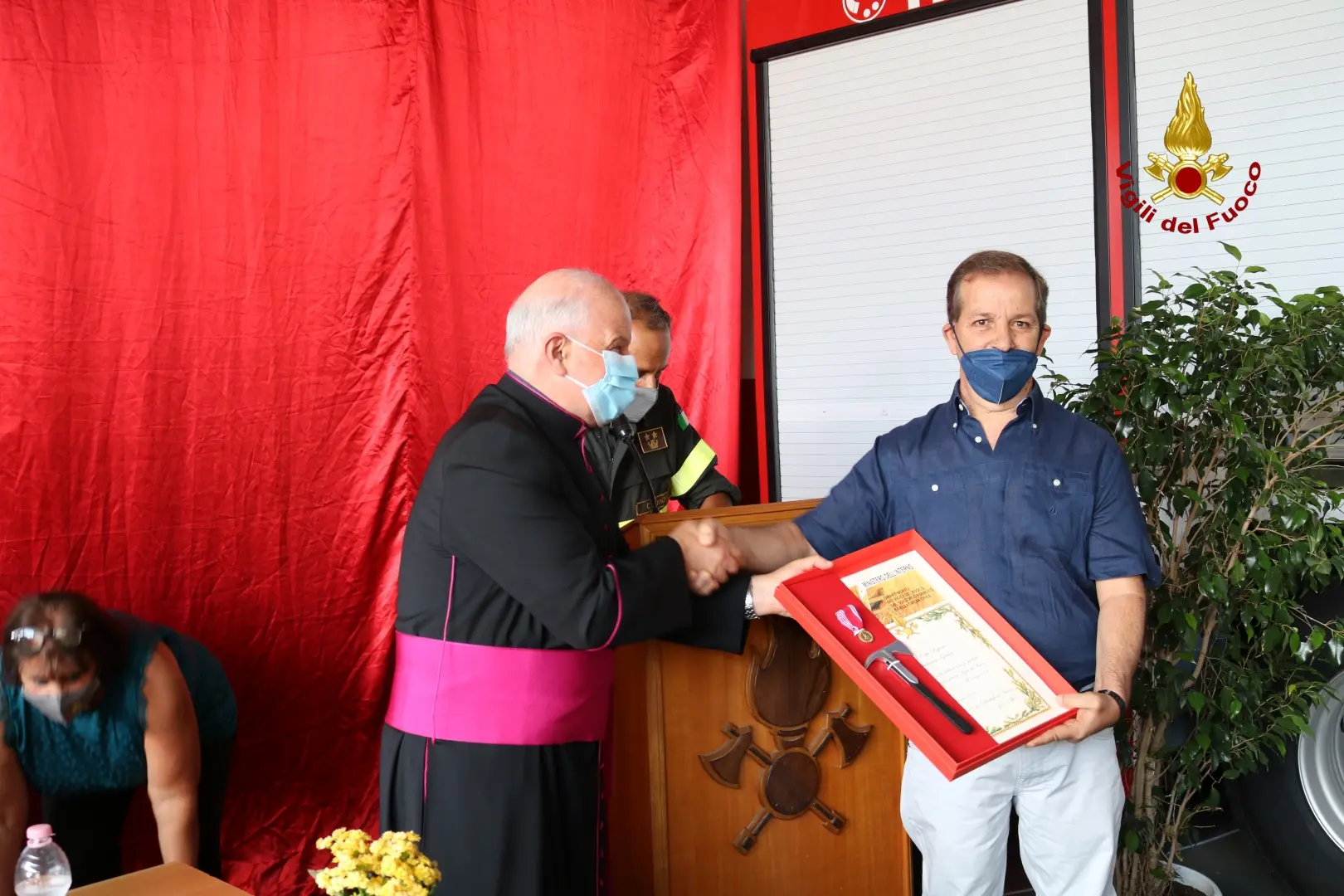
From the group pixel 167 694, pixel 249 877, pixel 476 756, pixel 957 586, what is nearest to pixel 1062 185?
pixel 957 586

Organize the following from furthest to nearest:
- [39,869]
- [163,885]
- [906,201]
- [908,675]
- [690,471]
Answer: [906,201]
[690,471]
[908,675]
[163,885]
[39,869]

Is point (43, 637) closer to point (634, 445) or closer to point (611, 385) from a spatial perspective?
point (611, 385)

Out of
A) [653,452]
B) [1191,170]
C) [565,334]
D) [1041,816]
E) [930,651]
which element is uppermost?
[1191,170]

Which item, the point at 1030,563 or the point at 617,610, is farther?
the point at 1030,563

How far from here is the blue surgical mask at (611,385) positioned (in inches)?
83.0

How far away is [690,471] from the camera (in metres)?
3.42

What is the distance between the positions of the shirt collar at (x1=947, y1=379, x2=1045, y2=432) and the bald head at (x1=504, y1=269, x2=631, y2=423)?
0.74 meters

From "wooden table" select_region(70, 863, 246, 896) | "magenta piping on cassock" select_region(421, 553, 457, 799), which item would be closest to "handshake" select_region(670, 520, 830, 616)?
"magenta piping on cassock" select_region(421, 553, 457, 799)

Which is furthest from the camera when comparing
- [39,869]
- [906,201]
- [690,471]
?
[906,201]

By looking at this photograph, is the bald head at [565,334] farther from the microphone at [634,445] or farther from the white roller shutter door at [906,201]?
the white roller shutter door at [906,201]

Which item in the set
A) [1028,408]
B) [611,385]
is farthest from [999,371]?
[611,385]

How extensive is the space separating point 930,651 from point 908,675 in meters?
0.09

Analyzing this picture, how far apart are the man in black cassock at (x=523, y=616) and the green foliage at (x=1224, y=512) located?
1396mm

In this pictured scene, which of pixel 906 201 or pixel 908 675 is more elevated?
pixel 906 201
